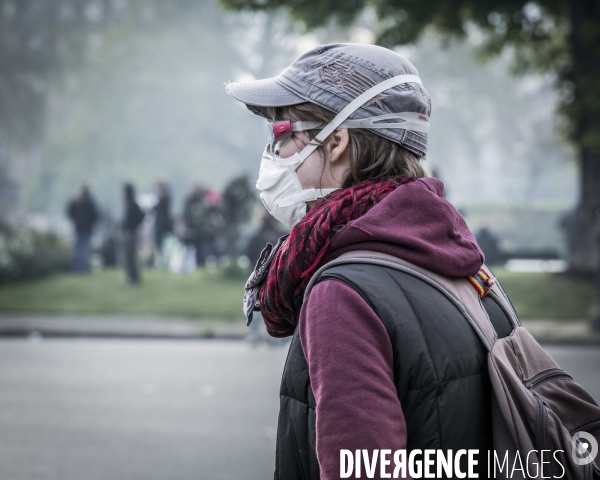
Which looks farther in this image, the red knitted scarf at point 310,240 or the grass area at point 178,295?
the grass area at point 178,295

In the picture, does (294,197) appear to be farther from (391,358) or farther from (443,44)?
(443,44)

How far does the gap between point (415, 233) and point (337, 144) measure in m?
0.29

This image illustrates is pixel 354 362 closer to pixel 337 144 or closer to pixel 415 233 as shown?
pixel 415 233

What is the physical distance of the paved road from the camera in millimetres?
5516

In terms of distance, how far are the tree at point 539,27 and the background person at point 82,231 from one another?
255 inches

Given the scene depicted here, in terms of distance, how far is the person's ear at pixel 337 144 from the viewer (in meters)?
1.65

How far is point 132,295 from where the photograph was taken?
15.3 m

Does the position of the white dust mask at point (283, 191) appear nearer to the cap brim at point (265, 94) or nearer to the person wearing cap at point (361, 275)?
the person wearing cap at point (361, 275)

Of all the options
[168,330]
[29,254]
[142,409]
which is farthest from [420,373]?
[29,254]

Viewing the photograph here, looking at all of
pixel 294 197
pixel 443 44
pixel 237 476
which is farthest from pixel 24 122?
pixel 294 197

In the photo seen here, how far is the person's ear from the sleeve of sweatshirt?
36cm

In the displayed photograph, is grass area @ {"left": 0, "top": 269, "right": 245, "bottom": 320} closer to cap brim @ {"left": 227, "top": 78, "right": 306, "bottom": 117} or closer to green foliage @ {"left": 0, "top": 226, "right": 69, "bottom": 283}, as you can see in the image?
green foliage @ {"left": 0, "top": 226, "right": 69, "bottom": 283}

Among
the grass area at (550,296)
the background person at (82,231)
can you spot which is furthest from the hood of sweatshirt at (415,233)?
the background person at (82,231)

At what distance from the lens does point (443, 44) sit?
16125 mm
